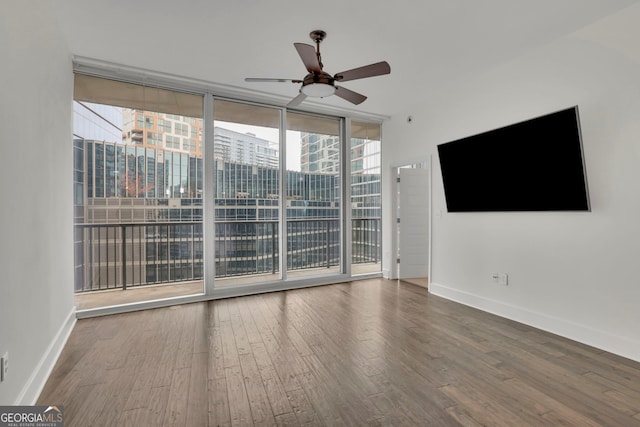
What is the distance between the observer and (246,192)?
4.43 meters

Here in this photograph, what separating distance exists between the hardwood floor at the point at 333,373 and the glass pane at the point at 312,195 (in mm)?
1578

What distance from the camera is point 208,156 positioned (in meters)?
4.10

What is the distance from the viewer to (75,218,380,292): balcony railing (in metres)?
3.67

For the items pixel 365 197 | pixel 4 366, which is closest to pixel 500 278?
pixel 365 197

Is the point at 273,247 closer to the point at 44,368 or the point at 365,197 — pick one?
the point at 365,197

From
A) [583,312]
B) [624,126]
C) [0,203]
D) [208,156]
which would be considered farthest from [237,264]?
[624,126]

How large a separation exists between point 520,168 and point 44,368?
448cm

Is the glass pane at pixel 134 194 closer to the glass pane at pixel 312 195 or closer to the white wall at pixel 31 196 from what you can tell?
the white wall at pixel 31 196

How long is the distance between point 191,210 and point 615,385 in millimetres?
4411

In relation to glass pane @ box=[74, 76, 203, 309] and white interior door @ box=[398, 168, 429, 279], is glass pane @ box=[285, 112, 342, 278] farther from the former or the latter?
glass pane @ box=[74, 76, 203, 309]

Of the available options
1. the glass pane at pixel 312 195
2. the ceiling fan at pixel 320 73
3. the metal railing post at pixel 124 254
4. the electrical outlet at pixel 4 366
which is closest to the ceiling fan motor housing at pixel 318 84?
the ceiling fan at pixel 320 73

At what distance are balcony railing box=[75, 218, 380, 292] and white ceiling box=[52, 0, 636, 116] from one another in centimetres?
199

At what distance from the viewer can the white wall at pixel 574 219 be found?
2502mm

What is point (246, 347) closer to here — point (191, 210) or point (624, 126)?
point (191, 210)
